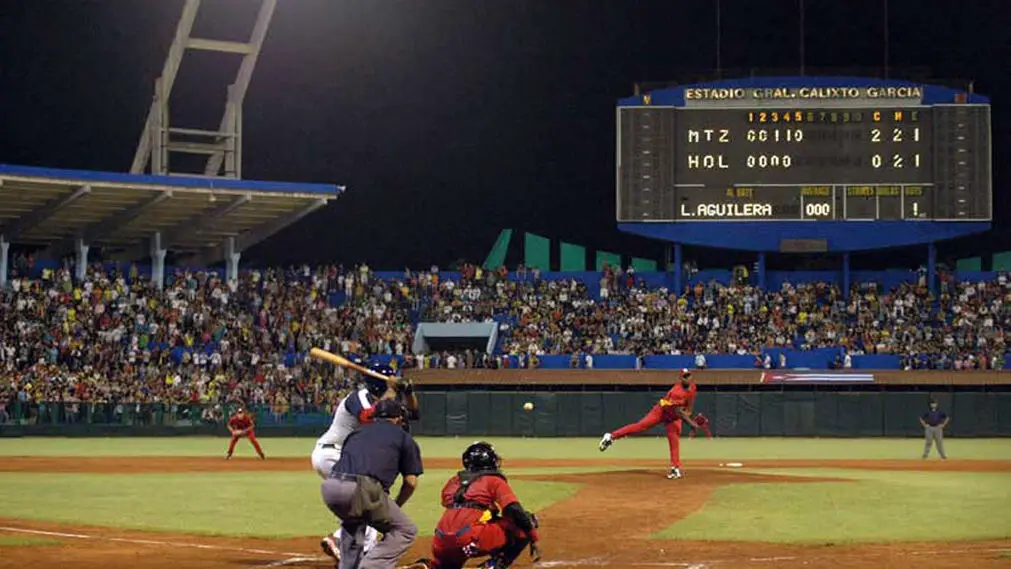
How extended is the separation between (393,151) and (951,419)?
37.6 meters

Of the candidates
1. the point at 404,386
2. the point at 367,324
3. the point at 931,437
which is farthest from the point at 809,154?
the point at 404,386

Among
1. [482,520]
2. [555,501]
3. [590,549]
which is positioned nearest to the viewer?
[482,520]

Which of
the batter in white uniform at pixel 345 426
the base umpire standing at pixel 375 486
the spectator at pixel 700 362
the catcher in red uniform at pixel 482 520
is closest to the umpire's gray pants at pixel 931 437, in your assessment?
the spectator at pixel 700 362

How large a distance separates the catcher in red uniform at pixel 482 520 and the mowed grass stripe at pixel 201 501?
6.01 meters

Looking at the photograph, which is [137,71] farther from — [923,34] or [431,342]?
[923,34]

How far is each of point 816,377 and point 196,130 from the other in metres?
25.9

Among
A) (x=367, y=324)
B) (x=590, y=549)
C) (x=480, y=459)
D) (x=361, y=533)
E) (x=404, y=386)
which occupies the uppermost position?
(x=367, y=324)

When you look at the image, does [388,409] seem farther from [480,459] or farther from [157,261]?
[157,261]

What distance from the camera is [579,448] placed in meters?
38.7

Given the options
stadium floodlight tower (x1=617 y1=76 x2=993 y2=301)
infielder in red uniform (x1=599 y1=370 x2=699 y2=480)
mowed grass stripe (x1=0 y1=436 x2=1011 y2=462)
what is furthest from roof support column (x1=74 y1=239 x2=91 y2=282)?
infielder in red uniform (x1=599 y1=370 x2=699 y2=480)

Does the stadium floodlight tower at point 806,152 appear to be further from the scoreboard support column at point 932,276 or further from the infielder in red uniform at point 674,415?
the infielder in red uniform at point 674,415

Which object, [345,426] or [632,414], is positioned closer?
[345,426]

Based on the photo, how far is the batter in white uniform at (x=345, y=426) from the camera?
11.2 metres

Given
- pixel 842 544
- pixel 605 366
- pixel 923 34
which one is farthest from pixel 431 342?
pixel 842 544
